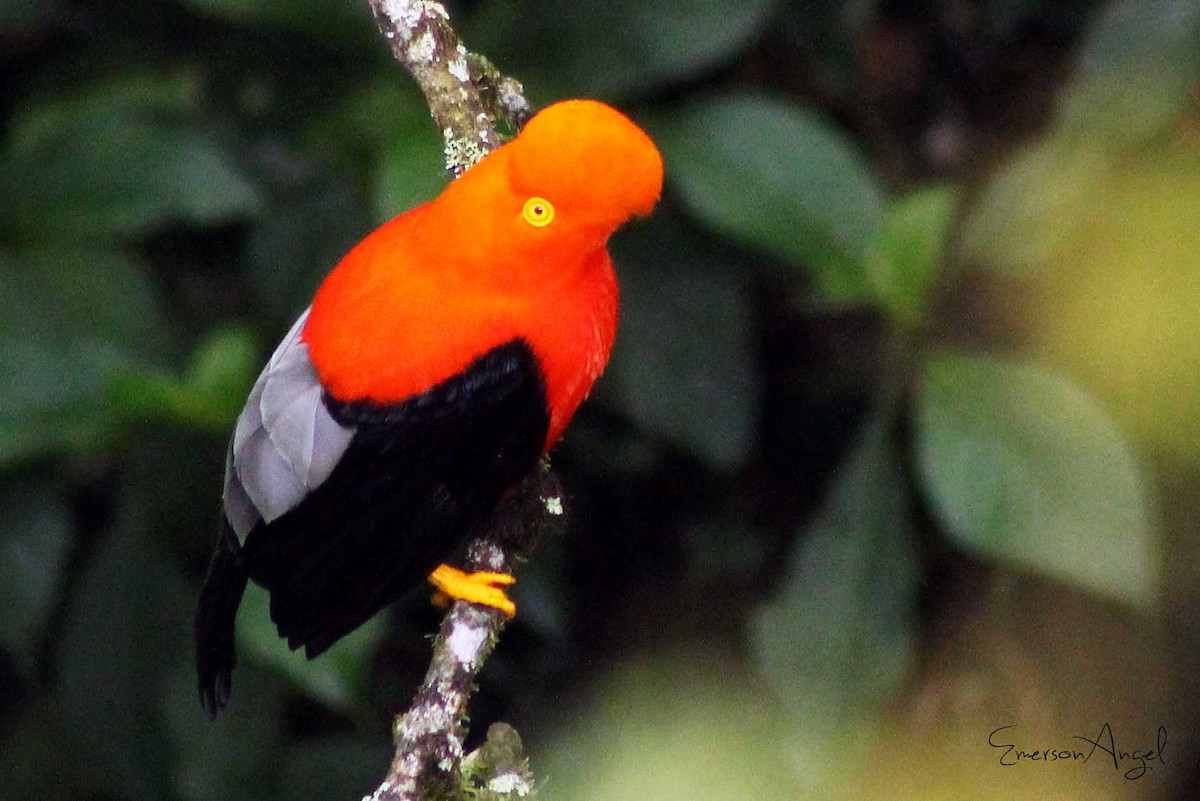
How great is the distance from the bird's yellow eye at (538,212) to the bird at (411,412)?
0.06 meters

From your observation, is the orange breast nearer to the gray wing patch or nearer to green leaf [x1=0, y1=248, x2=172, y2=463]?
the gray wing patch

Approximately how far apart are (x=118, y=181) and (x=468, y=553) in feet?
4.05

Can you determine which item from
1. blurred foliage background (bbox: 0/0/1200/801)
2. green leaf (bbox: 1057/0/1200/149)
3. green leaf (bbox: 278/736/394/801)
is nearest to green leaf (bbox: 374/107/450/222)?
blurred foliage background (bbox: 0/0/1200/801)

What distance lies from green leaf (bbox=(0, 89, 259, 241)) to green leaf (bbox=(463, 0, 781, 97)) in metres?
0.61

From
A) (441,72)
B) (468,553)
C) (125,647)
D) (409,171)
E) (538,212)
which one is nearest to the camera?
(538,212)

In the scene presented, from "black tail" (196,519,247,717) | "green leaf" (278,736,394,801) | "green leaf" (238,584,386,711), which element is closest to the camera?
"black tail" (196,519,247,717)

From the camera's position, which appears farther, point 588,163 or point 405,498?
point 405,498

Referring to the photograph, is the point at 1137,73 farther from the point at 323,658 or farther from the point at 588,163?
the point at 323,658

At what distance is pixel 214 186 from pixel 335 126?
13.0 inches

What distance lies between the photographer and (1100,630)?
10.9 feet

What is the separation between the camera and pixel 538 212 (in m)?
2.03

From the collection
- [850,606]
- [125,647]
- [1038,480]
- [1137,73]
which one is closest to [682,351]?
[850,606]

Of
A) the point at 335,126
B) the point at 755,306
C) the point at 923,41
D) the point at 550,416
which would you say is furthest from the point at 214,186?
the point at 923,41

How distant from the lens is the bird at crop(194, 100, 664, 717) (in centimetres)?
216
